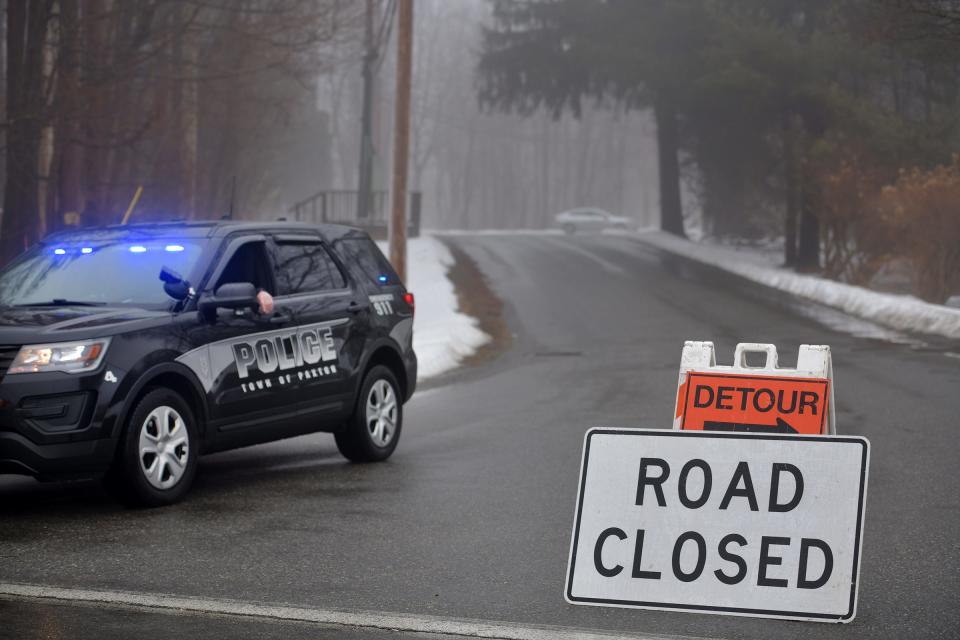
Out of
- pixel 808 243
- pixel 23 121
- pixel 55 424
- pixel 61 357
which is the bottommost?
pixel 808 243

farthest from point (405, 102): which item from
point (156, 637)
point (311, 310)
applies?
point (156, 637)

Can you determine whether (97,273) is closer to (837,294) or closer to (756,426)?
(756,426)

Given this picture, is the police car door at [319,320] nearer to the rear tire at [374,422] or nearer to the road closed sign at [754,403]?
the rear tire at [374,422]

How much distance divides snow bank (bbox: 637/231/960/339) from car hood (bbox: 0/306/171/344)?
1813 cm

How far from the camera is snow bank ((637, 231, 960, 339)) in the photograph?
1017 inches

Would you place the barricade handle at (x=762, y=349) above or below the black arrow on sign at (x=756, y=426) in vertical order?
above

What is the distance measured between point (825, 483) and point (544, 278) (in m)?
31.3

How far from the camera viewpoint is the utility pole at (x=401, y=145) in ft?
78.8

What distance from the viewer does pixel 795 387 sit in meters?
8.60

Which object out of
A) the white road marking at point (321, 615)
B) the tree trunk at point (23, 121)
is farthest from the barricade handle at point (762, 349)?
the tree trunk at point (23, 121)

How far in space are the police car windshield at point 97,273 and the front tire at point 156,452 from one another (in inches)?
29.8

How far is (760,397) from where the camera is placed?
28.4 ft

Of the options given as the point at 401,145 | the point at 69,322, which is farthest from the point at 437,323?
the point at 69,322

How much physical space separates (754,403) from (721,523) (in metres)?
2.53
